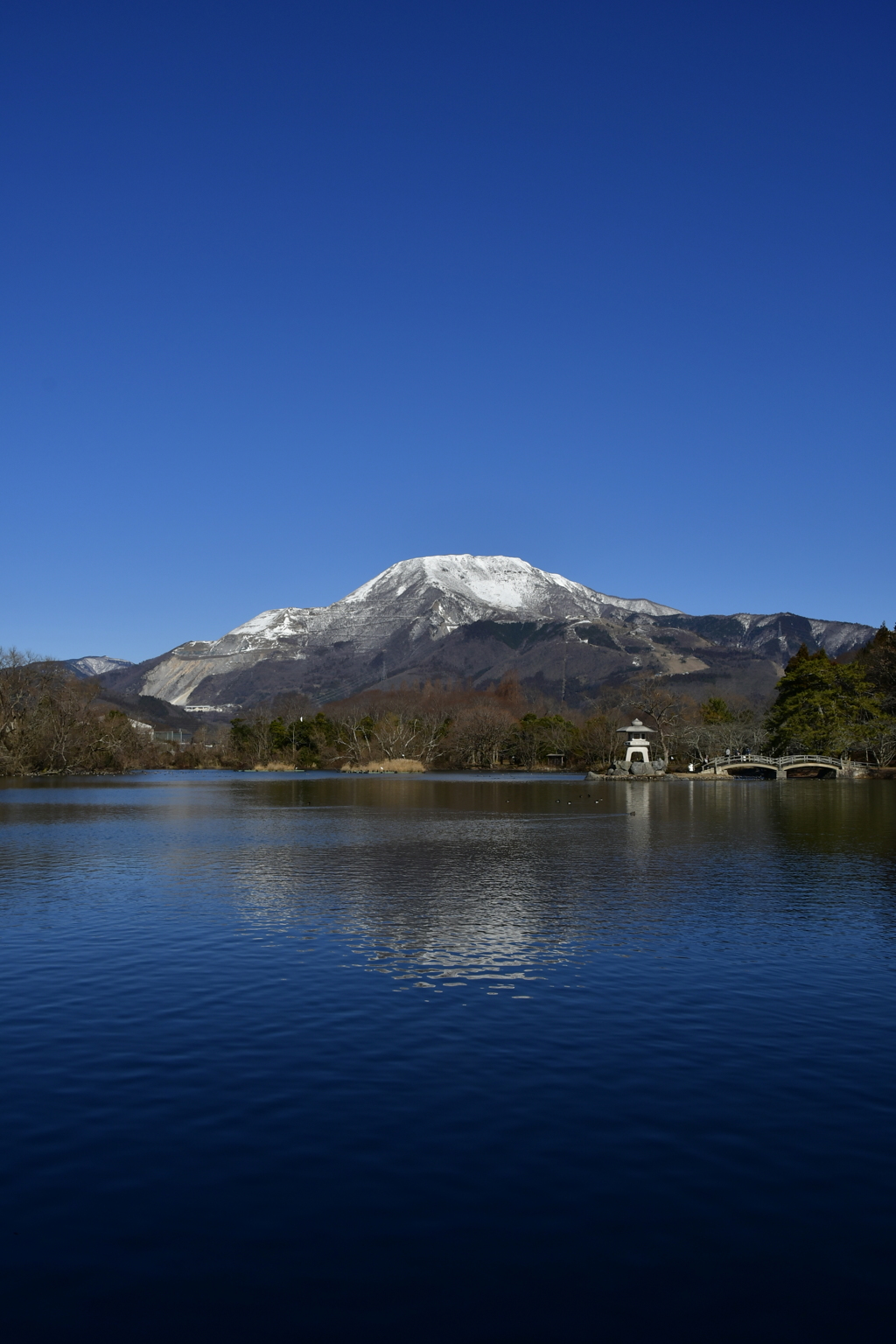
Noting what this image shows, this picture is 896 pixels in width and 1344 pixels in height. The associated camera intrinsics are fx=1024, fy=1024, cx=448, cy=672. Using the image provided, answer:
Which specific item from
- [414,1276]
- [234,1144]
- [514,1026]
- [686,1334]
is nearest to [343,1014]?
[514,1026]

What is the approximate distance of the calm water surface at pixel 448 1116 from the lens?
802 cm

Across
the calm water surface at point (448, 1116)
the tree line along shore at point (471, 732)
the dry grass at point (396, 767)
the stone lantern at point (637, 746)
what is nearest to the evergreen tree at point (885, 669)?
the tree line along shore at point (471, 732)

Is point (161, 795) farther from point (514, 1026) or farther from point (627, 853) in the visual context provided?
point (514, 1026)

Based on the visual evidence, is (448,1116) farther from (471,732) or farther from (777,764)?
(471,732)

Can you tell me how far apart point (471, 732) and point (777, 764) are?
178 ft

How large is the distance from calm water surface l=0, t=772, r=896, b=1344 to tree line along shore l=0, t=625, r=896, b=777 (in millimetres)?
93591

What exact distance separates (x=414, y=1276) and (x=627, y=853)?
33.9m

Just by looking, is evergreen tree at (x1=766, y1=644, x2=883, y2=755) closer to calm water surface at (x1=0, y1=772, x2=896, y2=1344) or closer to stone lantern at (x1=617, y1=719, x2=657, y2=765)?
stone lantern at (x1=617, y1=719, x2=657, y2=765)

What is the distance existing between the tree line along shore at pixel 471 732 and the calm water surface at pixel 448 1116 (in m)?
93.6

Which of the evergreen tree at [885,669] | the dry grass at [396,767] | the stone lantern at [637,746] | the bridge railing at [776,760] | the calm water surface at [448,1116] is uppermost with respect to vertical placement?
the evergreen tree at [885,669]

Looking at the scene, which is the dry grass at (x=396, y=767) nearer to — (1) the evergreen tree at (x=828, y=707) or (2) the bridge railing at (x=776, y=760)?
(2) the bridge railing at (x=776, y=760)

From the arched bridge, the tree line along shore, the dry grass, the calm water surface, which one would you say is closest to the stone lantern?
the tree line along shore

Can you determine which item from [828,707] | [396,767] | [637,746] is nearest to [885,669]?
[828,707]

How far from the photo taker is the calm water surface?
8.02 m
